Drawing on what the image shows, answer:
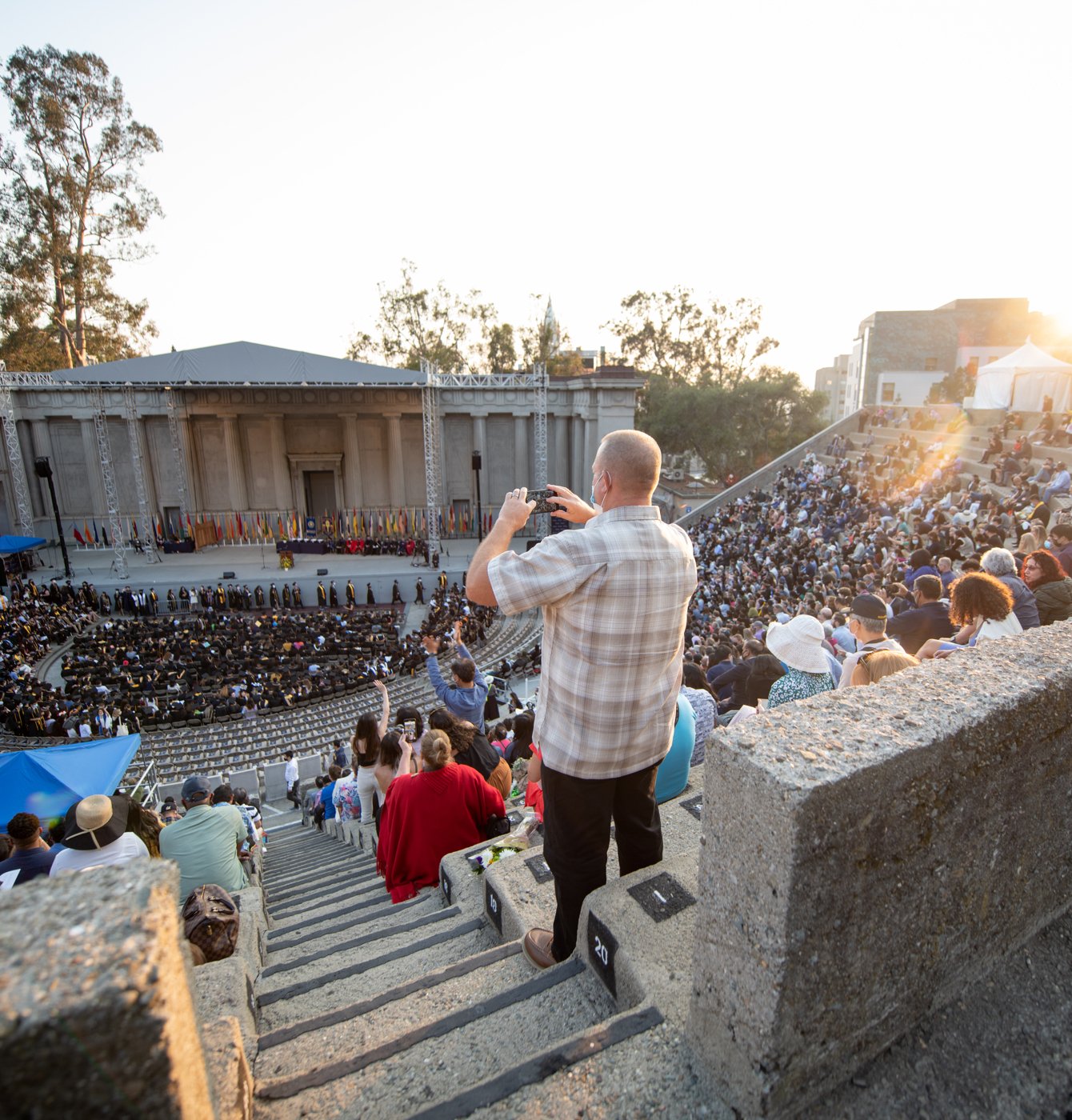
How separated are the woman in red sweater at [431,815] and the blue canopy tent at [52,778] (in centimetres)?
558

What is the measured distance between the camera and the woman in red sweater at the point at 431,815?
400cm

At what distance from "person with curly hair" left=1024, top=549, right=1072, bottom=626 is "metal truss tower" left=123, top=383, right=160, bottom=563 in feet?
95.9

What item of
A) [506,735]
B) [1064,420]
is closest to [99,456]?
[506,735]

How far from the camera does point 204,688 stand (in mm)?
16672

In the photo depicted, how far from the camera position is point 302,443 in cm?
3325


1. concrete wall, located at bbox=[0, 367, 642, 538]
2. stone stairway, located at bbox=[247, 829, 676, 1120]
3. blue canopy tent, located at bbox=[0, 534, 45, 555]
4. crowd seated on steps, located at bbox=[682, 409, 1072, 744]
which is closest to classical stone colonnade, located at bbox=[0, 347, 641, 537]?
concrete wall, located at bbox=[0, 367, 642, 538]

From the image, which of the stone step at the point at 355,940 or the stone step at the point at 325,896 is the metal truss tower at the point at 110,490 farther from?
the stone step at the point at 355,940

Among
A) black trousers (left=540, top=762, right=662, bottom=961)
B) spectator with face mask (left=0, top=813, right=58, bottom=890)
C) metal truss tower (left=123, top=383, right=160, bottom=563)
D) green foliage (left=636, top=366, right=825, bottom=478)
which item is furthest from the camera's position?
green foliage (left=636, top=366, right=825, bottom=478)

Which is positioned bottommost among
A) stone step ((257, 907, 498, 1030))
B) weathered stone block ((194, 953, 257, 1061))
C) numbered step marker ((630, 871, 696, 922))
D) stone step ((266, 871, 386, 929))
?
stone step ((266, 871, 386, 929))

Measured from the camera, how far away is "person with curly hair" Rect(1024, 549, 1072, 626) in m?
5.62

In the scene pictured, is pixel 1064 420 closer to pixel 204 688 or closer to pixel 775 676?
pixel 775 676

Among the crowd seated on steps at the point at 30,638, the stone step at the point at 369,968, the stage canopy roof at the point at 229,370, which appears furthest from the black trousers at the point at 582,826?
the stage canopy roof at the point at 229,370

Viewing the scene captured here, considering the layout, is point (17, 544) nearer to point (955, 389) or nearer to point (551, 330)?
point (551, 330)

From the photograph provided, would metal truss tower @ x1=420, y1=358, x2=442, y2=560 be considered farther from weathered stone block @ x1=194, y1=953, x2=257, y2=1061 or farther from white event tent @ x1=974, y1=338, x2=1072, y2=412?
weathered stone block @ x1=194, y1=953, x2=257, y2=1061
